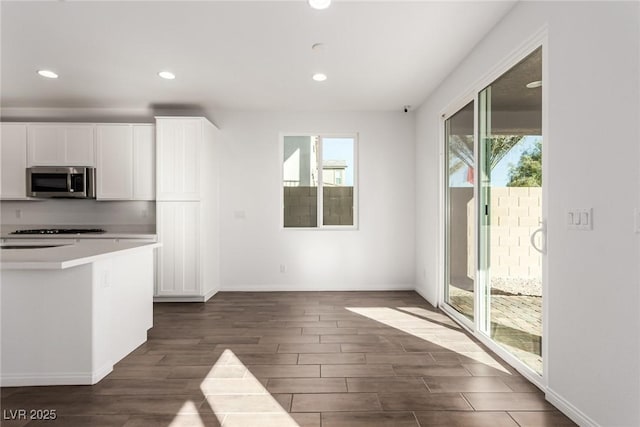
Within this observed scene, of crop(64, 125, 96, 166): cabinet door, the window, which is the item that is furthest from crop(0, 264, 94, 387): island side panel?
the window

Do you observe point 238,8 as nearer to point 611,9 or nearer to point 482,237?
point 611,9

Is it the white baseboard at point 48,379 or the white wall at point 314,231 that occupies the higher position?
the white wall at point 314,231

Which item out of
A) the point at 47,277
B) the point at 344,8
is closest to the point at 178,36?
the point at 344,8

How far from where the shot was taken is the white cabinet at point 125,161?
462 cm

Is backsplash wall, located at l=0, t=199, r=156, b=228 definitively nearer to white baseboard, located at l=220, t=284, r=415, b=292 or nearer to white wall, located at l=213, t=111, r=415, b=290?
white wall, located at l=213, t=111, r=415, b=290

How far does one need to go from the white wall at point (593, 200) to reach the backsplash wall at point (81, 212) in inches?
189

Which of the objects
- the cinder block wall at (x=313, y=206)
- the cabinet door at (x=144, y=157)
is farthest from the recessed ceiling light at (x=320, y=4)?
the cabinet door at (x=144, y=157)

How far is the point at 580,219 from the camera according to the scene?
1.85m

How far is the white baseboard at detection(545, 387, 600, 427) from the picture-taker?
1.79 meters

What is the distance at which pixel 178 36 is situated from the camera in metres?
2.94

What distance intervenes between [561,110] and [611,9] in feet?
1.72

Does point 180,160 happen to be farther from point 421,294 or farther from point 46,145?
point 421,294

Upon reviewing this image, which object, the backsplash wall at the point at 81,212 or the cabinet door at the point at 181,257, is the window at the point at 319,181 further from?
the backsplash wall at the point at 81,212

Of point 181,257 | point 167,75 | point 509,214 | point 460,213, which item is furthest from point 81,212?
point 509,214
